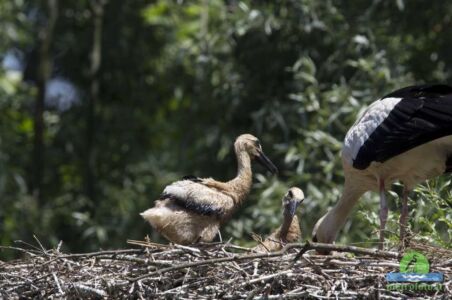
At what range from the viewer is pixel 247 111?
16.6 m

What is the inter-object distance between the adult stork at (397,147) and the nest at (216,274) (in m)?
0.81

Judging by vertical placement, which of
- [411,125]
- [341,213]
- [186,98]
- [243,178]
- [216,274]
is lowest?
[216,274]

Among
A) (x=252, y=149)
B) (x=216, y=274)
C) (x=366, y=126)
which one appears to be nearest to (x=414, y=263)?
(x=216, y=274)

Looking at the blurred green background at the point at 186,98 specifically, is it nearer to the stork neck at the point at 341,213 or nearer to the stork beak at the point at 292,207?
the stork neck at the point at 341,213

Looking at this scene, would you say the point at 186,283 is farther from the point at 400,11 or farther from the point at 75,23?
the point at 75,23

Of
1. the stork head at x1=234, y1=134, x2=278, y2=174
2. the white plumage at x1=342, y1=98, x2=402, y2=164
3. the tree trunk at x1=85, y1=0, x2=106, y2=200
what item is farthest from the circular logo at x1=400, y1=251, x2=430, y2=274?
the tree trunk at x1=85, y1=0, x2=106, y2=200

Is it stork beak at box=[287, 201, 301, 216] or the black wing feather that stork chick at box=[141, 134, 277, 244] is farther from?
the black wing feather

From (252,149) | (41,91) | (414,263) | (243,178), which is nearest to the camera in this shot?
(414,263)

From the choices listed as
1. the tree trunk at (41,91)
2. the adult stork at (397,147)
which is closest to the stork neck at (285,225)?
the adult stork at (397,147)

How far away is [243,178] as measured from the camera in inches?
428

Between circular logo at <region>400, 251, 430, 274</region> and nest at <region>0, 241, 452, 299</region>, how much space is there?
0.17 feet

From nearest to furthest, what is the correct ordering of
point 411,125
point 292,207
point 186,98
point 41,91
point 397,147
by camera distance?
point 411,125 → point 397,147 → point 292,207 → point 41,91 → point 186,98

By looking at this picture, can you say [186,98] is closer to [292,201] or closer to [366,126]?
[292,201]

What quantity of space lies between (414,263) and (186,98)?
1173cm
